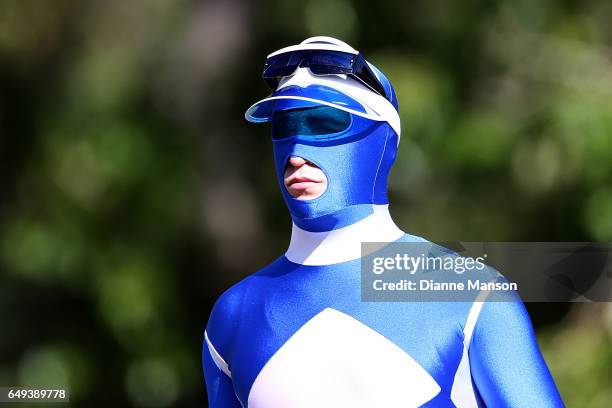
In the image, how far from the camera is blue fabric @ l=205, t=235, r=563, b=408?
295cm

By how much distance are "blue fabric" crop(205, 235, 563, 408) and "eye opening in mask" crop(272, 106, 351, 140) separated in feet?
1.09

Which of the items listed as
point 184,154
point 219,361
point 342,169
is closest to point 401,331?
point 342,169

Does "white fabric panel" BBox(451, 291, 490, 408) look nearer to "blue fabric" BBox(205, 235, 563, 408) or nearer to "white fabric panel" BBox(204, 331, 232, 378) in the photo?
"blue fabric" BBox(205, 235, 563, 408)

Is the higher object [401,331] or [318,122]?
[318,122]

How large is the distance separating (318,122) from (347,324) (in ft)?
1.71

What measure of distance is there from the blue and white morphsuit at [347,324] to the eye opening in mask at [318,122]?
2cm

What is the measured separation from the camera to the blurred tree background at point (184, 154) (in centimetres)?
803

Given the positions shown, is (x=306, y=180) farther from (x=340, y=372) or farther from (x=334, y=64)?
(x=340, y=372)

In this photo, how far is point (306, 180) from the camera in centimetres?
314

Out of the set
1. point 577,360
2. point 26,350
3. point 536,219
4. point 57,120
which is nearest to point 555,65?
point 536,219

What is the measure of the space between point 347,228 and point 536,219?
202 inches

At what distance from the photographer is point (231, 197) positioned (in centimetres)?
869

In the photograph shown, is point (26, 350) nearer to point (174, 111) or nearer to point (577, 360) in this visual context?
point (174, 111)

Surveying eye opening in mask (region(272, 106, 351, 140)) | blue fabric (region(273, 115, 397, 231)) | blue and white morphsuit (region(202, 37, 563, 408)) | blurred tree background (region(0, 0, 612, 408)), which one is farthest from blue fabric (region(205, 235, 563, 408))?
blurred tree background (region(0, 0, 612, 408))
